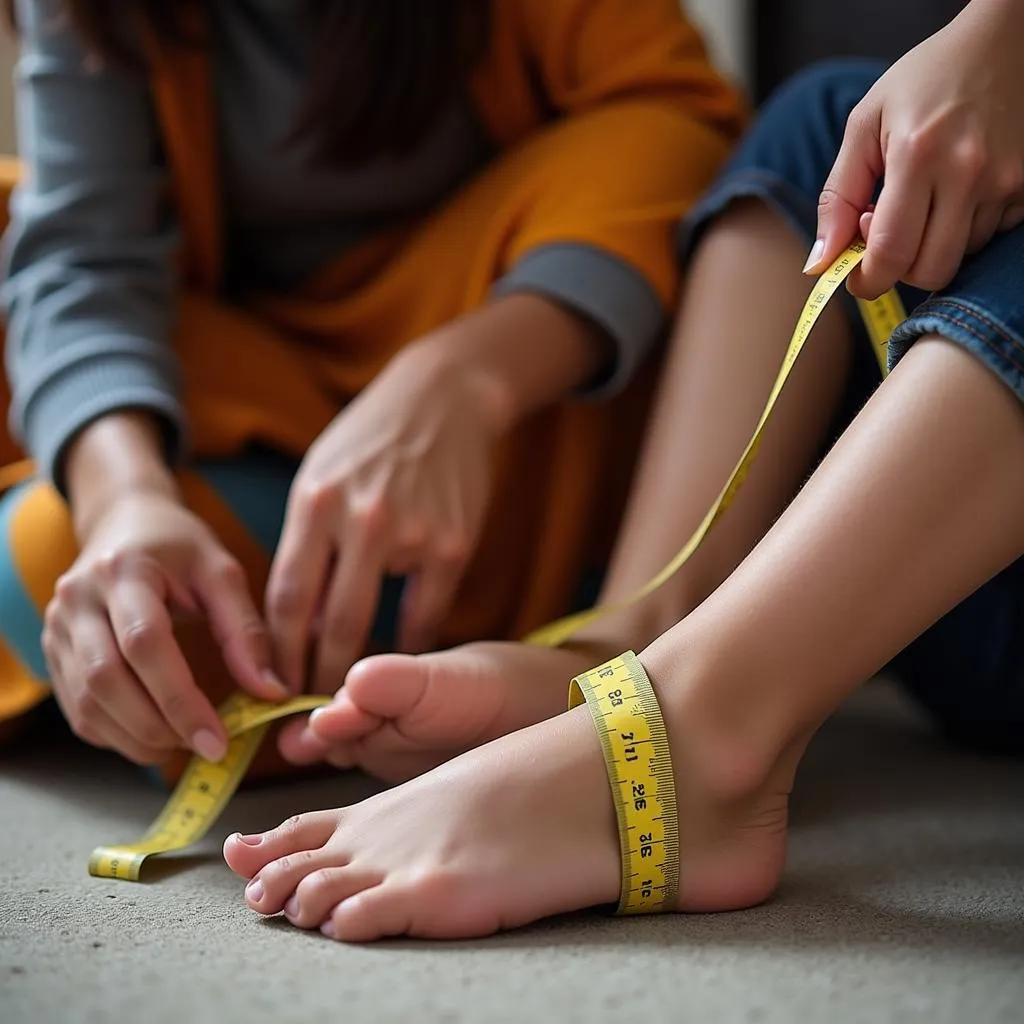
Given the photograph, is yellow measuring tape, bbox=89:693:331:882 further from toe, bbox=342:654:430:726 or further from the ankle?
the ankle

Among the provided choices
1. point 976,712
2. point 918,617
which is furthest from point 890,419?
point 976,712

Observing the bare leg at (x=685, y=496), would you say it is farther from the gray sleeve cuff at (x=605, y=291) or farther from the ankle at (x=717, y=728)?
the ankle at (x=717, y=728)

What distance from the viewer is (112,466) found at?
1004mm

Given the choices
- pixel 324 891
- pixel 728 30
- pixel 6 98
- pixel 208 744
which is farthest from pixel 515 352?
pixel 6 98

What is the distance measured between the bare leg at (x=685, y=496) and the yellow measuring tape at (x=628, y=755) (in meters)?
0.02

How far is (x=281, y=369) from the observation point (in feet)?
3.97

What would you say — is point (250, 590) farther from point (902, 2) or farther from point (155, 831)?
point (902, 2)

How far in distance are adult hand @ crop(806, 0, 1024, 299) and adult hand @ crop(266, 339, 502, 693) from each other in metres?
0.33

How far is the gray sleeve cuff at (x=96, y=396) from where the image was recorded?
105 cm

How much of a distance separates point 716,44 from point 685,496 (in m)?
1.29

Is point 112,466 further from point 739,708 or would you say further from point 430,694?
point 739,708

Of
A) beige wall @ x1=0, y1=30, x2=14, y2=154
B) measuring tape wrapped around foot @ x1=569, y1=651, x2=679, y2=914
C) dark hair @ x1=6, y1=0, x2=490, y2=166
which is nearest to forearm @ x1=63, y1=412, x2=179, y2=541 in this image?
dark hair @ x1=6, y1=0, x2=490, y2=166

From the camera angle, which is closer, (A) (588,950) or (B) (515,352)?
(A) (588,950)

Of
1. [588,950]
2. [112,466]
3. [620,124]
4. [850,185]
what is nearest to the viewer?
[588,950]
